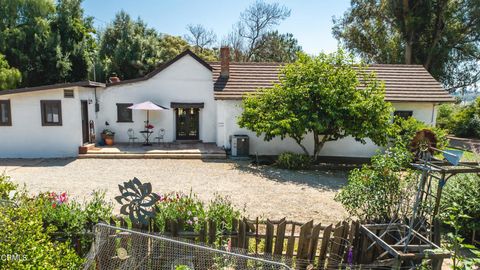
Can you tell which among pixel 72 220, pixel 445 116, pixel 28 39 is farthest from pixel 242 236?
pixel 445 116

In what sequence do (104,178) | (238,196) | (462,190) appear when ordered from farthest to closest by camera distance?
(104,178), (238,196), (462,190)

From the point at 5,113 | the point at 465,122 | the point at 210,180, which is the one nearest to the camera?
the point at 210,180

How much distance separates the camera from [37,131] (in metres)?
14.0

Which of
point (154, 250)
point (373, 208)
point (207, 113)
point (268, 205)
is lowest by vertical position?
point (268, 205)

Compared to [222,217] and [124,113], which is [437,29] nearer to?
[124,113]

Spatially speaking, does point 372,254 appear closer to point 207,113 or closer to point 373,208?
point 373,208

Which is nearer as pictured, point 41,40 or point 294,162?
point 294,162

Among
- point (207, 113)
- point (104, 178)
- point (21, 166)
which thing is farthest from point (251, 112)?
point (21, 166)

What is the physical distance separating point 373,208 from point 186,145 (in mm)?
12536

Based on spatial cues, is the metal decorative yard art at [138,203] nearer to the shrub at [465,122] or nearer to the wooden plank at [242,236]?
the wooden plank at [242,236]

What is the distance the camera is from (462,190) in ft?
20.6

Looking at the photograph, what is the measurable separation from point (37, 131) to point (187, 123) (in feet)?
23.7

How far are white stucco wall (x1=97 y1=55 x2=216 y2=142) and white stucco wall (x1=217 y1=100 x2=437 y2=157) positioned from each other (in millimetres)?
2236

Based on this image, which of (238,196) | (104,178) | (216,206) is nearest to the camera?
(216,206)
